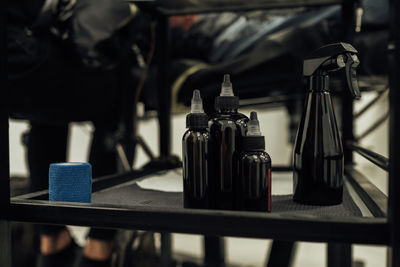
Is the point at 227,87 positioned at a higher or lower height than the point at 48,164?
higher

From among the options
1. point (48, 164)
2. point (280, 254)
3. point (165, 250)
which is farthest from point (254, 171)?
point (48, 164)

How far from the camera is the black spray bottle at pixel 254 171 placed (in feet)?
1.61

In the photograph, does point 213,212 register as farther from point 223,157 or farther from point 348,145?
point 348,145

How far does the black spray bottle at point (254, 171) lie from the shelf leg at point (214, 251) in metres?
0.95

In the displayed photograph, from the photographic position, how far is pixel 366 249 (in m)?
1.80

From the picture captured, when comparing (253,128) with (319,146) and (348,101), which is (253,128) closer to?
(319,146)

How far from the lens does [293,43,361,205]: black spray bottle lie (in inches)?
21.1

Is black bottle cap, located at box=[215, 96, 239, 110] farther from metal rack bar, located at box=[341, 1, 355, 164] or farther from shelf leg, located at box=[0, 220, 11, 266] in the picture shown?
metal rack bar, located at box=[341, 1, 355, 164]

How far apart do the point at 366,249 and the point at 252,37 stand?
1230 millimetres

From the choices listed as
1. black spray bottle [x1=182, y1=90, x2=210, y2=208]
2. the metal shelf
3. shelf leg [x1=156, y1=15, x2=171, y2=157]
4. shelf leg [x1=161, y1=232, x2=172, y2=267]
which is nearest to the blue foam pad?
the metal shelf

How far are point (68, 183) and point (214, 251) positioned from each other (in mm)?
973

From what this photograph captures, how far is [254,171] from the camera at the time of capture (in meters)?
0.49

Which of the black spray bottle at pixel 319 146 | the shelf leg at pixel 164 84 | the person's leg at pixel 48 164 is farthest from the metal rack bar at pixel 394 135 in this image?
the person's leg at pixel 48 164

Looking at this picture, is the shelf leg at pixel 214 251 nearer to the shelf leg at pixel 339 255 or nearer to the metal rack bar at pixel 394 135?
the shelf leg at pixel 339 255
